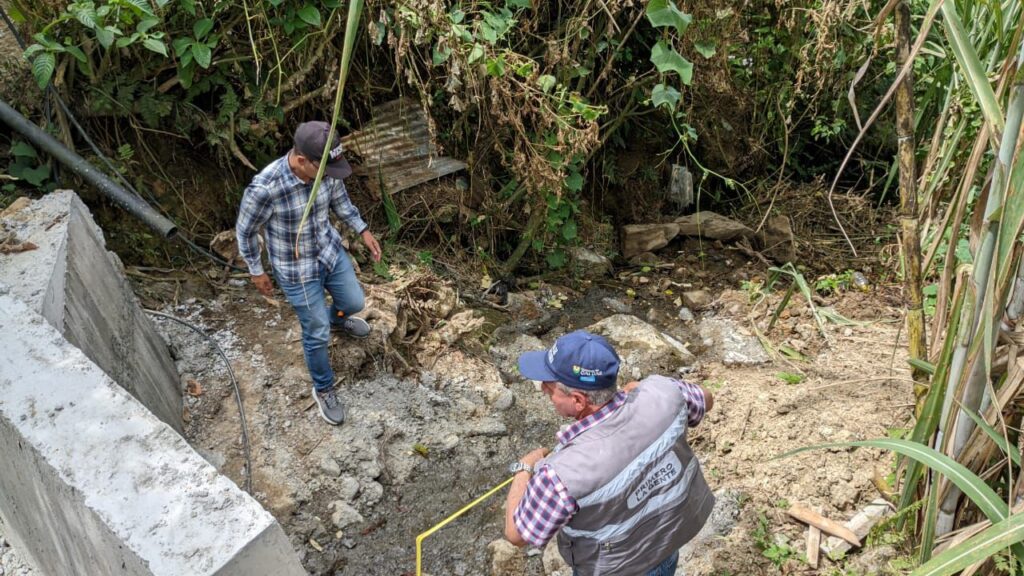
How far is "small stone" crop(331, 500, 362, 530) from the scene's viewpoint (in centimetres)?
294

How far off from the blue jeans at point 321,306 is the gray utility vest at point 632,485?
178 centimetres

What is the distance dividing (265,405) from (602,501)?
2.32 meters

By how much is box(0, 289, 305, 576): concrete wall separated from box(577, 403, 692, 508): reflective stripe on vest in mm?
734

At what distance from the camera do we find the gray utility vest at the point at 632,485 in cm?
162

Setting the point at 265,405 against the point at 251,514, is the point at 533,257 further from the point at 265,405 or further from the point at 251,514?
the point at 251,514

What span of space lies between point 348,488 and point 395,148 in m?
2.48

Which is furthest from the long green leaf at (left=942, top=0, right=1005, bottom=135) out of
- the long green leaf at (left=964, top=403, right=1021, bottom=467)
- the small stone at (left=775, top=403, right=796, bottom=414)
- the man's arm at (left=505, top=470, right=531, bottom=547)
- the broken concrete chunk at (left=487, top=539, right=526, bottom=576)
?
the broken concrete chunk at (left=487, top=539, right=526, bottom=576)

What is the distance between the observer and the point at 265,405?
3.40 m

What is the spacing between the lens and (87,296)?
9.01 feet

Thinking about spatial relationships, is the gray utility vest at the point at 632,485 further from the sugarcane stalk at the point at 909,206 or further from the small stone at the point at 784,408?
the small stone at the point at 784,408

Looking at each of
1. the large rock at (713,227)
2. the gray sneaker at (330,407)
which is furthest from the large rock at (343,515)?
the large rock at (713,227)

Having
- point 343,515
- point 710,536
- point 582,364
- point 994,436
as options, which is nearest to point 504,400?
point 343,515

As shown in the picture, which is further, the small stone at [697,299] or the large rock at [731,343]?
the small stone at [697,299]

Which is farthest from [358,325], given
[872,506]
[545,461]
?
[872,506]
